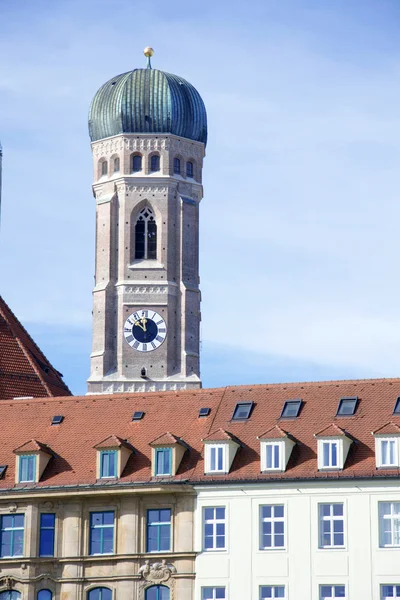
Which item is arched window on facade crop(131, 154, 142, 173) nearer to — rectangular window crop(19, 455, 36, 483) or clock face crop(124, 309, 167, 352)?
clock face crop(124, 309, 167, 352)

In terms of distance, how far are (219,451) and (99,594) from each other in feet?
23.0

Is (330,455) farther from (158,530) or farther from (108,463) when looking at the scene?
(108,463)

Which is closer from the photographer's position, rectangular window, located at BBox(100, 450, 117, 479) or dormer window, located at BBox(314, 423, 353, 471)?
dormer window, located at BBox(314, 423, 353, 471)

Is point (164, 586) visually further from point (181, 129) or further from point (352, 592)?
point (181, 129)

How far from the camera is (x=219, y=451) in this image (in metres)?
84.6

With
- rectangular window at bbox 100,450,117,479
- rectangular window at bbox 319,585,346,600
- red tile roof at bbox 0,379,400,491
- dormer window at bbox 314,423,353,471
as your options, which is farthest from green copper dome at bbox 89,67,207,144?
rectangular window at bbox 319,585,346,600

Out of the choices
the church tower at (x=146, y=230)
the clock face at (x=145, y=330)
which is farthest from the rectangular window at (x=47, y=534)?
the clock face at (x=145, y=330)

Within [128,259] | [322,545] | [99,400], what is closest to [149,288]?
[128,259]

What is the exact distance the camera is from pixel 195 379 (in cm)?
14912

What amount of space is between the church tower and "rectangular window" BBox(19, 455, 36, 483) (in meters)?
60.4

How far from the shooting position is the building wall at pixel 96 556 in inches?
3292

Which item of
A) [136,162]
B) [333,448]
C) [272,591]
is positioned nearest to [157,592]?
[272,591]

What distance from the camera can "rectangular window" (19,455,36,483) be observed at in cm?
8638

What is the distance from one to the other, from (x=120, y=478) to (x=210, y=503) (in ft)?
12.3
